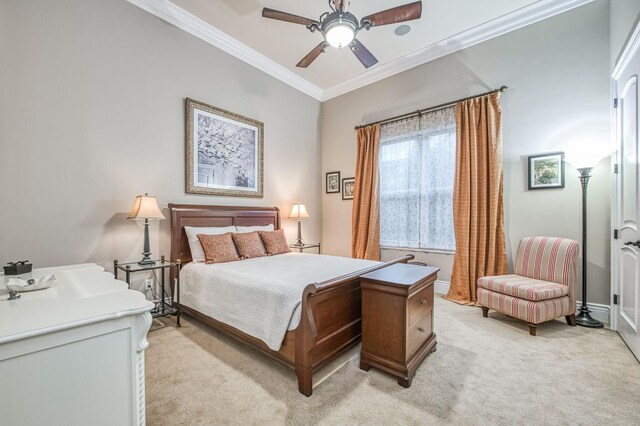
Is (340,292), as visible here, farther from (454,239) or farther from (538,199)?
(538,199)

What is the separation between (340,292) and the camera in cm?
209

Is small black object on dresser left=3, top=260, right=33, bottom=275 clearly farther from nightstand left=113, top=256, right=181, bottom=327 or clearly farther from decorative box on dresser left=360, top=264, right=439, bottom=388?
decorative box on dresser left=360, top=264, right=439, bottom=388

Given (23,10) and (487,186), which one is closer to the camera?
(23,10)

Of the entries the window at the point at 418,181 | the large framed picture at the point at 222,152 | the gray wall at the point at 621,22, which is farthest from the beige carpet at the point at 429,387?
the gray wall at the point at 621,22

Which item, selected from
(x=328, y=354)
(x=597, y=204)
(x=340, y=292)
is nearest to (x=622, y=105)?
(x=597, y=204)

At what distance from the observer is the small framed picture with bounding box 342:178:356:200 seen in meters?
4.92

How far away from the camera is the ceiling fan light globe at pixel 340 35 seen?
7.63ft

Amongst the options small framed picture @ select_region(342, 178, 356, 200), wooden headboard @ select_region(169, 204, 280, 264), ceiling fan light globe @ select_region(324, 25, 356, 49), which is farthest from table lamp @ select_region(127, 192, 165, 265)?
small framed picture @ select_region(342, 178, 356, 200)

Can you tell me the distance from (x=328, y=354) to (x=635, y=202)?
2.78 meters

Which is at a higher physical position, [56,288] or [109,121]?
[109,121]

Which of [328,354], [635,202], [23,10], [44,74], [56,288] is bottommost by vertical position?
→ [328,354]

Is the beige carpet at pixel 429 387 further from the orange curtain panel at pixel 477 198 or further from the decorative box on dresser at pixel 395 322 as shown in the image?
the orange curtain panel at pixel 477 198

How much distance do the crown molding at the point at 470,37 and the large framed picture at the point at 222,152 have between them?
2.08 m

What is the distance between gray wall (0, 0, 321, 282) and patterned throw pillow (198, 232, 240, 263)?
60 centimetres
